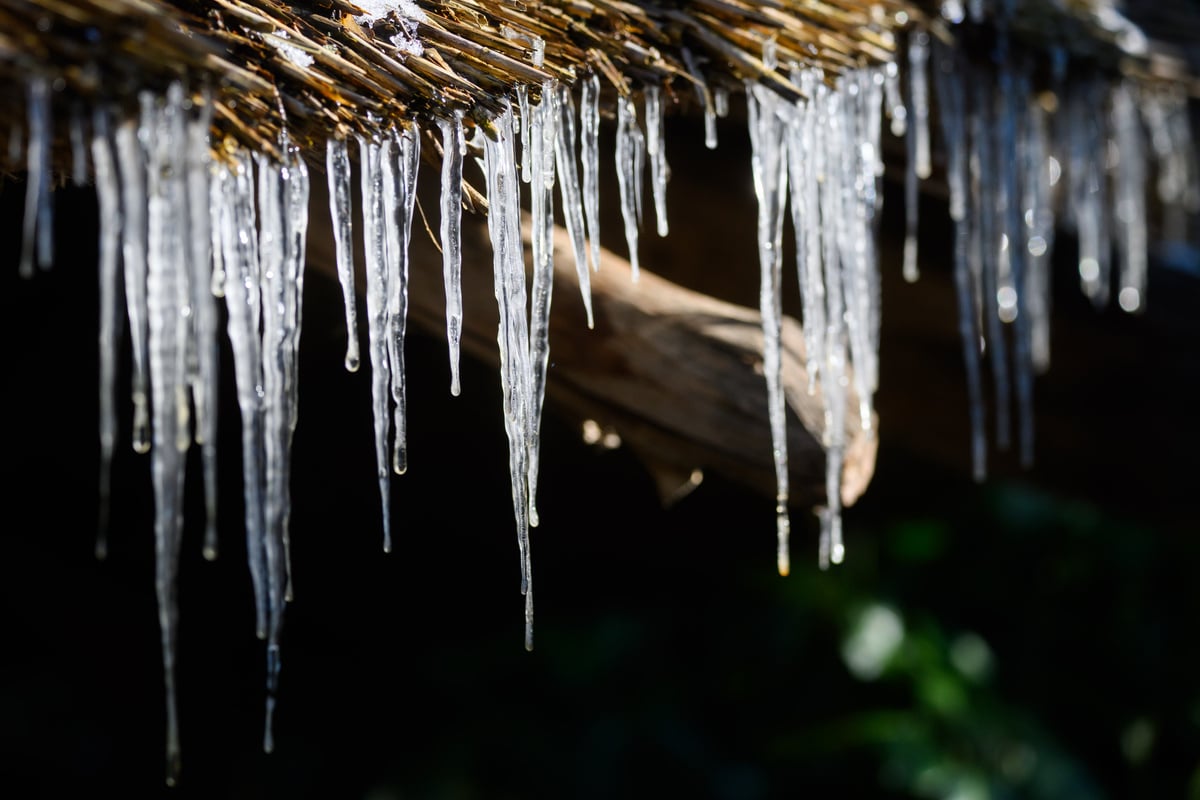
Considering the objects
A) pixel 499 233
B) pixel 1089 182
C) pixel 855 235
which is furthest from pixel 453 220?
pixel 1089 182

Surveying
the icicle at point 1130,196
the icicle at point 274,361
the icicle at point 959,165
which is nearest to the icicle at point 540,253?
the icicle at point 274,361

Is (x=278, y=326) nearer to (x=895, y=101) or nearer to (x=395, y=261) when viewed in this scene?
(x=395, y=261)

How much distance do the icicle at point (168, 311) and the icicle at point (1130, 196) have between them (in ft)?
6.92

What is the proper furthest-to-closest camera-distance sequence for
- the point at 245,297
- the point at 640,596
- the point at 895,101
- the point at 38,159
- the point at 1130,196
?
the point at 640,596 < the point at 1130,196 < the point at 895,101 < the point at 245,297 < the point at 38,159

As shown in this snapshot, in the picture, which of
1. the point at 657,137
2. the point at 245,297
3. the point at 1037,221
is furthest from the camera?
the point at 1037,221

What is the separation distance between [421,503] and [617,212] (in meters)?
1.27

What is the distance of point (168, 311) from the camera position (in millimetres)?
1107

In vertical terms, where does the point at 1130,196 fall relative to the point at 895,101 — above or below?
below

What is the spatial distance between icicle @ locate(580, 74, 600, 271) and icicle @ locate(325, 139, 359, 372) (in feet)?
1.12

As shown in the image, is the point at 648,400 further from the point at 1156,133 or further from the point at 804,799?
the point at 804,799

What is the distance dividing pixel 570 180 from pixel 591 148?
73 millimetres

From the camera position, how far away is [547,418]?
8.82 ft

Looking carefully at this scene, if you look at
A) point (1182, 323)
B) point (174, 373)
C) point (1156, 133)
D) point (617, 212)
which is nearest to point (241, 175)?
point (174, 373)

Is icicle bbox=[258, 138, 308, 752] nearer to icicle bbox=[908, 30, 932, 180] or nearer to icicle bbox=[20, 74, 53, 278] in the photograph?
icicle bbox=[20, 74, 53, 278]
